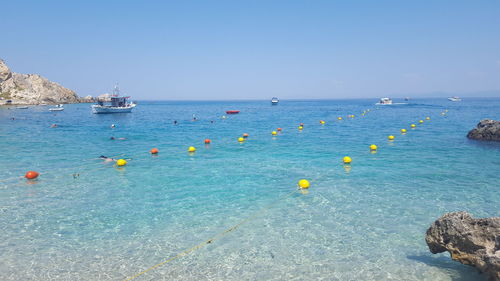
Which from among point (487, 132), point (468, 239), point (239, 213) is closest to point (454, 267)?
point (468, 239)

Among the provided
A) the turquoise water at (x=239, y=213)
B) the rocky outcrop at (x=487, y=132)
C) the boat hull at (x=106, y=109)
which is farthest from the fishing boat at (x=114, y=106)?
the rocky outcrop at (x=487, y=132)

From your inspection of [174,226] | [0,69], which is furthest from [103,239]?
[0,69]

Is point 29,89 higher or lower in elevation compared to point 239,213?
higher

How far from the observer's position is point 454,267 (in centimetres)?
964

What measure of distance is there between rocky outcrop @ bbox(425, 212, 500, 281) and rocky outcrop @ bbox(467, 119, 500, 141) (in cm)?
3055

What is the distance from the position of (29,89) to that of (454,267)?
17176 cm

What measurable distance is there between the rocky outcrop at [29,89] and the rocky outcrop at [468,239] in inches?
5868

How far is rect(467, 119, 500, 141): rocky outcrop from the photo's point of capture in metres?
32.8

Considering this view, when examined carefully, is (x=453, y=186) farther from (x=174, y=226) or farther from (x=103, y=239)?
(x=103, y=239)

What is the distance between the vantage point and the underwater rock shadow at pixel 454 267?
29.6 feet

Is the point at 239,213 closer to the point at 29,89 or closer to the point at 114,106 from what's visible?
the point at 114,106

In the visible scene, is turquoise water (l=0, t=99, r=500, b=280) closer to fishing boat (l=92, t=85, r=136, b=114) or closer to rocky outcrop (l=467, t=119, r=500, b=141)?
rocky outcrop (l=467, t=119, r=500, b=141)

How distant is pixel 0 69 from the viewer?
132 m

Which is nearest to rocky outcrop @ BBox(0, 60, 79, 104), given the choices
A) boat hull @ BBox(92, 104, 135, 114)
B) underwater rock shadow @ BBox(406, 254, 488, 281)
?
boat hull @ BBox(92, 104, 135, 114)
